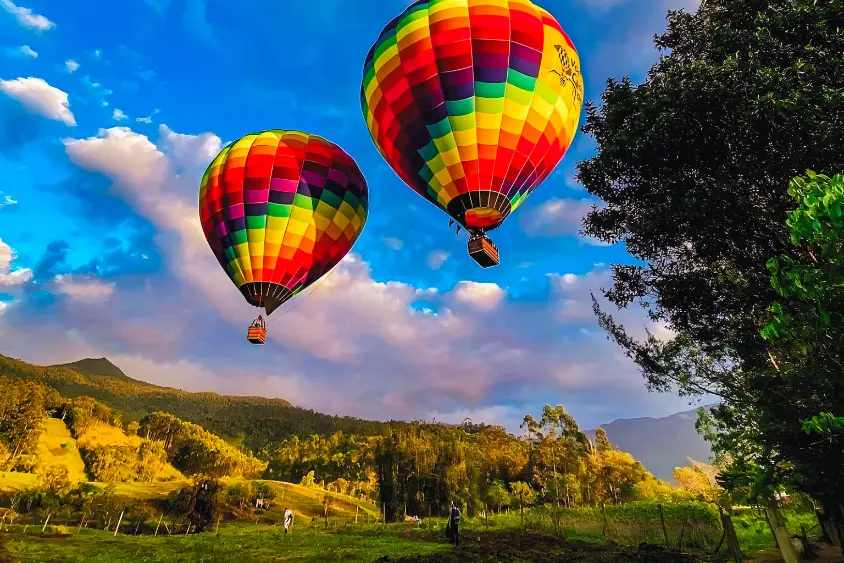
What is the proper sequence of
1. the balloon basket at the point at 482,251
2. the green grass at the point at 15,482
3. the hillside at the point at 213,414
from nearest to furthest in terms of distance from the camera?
1. the balloon basket at the point at 482,251
2. the green grass at the point at 15,482
3. the hillside at the point at 213,414

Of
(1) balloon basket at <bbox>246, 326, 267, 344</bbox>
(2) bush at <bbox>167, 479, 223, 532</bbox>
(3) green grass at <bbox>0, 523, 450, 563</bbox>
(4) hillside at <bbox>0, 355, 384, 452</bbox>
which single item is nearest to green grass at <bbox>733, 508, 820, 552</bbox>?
(3) green grass at <bbox>0, 523, 450, 563</bbox>

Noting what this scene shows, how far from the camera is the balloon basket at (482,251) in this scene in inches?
663

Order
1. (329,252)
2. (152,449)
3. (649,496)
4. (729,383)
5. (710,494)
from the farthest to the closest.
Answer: (152,449)
(649,496)
(710,494)
(329,252)
(729,383)

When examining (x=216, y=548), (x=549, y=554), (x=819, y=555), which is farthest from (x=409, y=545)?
(x=819, y=555)

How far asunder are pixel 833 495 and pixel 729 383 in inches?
582

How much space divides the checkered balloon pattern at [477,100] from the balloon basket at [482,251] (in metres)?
0.53

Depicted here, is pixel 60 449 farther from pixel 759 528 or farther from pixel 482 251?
pixel 759 528

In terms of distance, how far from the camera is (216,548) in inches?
735

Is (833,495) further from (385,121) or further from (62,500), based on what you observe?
(62,500)

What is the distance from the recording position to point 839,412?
7727mm

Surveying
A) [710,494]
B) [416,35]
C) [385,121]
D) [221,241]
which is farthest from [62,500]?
[710,494]

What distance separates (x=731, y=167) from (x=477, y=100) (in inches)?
348

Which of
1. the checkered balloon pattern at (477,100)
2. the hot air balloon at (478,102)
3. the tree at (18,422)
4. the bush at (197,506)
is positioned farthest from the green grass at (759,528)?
the tree at (18,422)

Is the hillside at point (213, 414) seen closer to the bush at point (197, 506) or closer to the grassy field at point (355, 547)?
the bush at point (197, 506)
